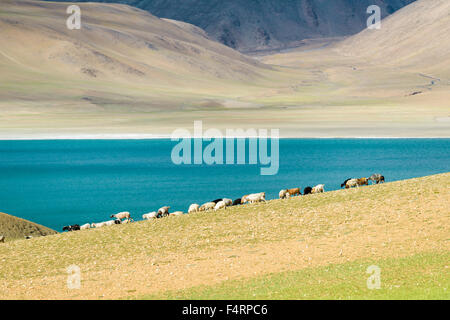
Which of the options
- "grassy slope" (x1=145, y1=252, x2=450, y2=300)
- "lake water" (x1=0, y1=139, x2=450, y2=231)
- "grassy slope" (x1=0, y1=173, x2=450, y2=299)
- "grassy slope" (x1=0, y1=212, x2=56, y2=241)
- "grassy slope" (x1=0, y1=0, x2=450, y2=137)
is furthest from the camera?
"grassy slope" (x1=0, y1=0, x2=450, y2=137)

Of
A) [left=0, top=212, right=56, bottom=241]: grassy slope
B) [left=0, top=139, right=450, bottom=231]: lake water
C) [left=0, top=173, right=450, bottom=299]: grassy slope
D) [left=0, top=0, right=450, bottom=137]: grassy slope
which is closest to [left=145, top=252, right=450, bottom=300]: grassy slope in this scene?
[left=0, top=173, right=450, bottom=299]: grassy slope

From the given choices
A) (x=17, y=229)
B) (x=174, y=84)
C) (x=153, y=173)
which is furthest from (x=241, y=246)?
(x=174, y=84)

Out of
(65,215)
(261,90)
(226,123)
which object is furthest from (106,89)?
(65,215)

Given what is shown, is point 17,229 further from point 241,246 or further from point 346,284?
point 346,284

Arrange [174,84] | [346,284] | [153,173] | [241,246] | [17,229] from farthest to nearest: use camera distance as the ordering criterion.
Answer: [174,84]
[153,173]
[17,229]
[241,246]
[346,284]

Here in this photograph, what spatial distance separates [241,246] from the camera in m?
15.6

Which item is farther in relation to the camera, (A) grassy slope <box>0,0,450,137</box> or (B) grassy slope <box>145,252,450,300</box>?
(A) grassy slope <box>0,0,450,137</box>

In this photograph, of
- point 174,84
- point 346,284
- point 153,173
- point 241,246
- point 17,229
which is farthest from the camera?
point 174,84

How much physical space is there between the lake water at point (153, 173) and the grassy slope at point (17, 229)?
4575mm

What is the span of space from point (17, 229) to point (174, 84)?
10736 cm

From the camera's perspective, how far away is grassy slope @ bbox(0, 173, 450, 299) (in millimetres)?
13102

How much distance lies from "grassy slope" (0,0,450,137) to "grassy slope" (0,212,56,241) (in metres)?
47.5

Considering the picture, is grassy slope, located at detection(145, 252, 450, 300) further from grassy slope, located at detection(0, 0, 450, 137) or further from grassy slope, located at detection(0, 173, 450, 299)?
grassy slope, located at detection(0, 0, 450, 137)

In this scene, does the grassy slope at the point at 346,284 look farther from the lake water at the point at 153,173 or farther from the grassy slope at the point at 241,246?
the lake water at the point at 153,173
